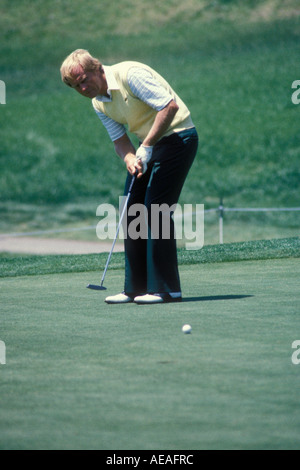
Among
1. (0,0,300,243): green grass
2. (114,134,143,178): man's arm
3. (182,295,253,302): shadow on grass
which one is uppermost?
(0,0,300,243): green grass

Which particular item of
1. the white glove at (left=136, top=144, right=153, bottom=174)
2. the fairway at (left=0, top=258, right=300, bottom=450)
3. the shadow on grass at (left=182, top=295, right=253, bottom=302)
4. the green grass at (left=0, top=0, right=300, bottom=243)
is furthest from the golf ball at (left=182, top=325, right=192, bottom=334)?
the green grass at (left=0, top=0, right=300, bottom=243)

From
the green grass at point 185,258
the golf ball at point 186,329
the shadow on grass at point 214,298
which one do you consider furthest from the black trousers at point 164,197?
the green grass at point 185,258

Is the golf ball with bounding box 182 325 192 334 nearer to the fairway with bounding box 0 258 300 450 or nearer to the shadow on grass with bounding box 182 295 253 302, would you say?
the fairway with bounding box 0 258 300 450

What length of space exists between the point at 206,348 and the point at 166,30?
110 ft

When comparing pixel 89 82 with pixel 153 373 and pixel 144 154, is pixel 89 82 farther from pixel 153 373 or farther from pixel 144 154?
pixel 153 373

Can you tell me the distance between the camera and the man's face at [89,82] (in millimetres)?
5445

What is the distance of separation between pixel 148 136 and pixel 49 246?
52.3ft

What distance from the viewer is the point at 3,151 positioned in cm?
3094

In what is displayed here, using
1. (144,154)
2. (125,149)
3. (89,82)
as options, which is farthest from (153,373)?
(125,149)

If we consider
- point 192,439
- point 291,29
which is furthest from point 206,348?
point 291,29

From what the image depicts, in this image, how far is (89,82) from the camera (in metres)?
5.50

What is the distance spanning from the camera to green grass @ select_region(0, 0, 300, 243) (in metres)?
27.7
